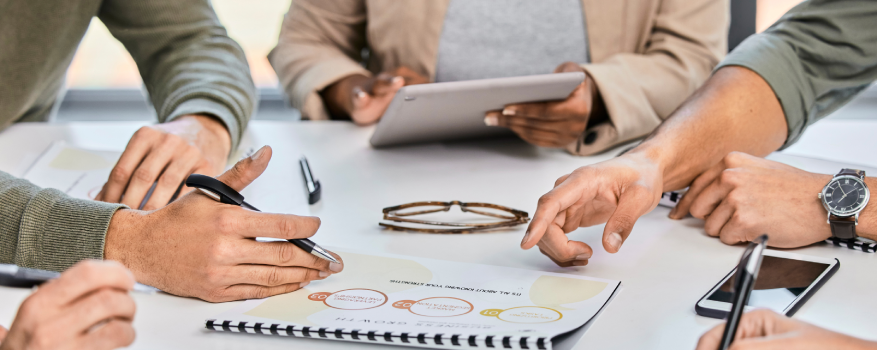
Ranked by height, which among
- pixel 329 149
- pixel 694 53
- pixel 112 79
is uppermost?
pixel 694 53

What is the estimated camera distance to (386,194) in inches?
35.9

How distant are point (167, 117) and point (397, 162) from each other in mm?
427

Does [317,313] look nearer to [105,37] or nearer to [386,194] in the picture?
[386,194]

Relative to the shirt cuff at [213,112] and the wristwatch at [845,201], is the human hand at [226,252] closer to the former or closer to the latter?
the shirt cuff at [213,112]

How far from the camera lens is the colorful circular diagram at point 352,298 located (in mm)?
567

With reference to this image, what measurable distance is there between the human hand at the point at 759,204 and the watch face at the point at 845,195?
1cm

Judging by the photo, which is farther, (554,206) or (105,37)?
(105,37)

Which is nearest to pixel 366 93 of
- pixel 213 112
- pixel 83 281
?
pixel 213 112

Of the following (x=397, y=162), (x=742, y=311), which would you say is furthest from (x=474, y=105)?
(x=742, y=311)

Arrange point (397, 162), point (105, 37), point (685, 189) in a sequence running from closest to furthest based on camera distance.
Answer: point (685, 189), point (397, 162), point (105, 37)

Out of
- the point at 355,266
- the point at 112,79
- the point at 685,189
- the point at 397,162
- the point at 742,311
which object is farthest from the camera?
the point at 112,79

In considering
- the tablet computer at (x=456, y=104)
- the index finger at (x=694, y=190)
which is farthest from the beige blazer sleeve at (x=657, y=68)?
the index finger at (x=694, y=190)

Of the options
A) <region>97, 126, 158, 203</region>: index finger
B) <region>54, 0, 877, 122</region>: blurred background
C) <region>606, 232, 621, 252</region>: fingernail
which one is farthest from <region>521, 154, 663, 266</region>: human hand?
<region>54, 0, 877, 122</region>: blurred background

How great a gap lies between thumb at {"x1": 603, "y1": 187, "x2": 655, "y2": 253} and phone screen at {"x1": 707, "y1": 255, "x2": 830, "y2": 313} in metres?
0.11
